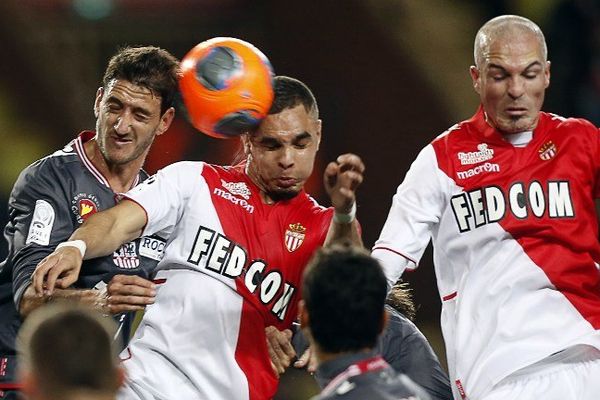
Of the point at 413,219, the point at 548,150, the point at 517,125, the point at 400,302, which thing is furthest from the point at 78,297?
the point at 548,150

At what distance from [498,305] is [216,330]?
4.15 ft

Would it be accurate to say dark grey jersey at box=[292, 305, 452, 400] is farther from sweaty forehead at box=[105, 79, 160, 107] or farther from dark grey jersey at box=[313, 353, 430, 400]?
dark grey jersey at box=[313, 353, 430, 400]

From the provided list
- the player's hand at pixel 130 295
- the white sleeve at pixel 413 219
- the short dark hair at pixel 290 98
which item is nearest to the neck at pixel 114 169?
the short dark hair at pixel 290 98

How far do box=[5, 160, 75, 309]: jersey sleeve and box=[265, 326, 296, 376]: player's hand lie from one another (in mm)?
1153

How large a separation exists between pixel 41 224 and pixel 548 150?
2.37 meters

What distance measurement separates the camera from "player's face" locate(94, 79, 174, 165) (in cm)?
583

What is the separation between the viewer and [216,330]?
17.5 feet

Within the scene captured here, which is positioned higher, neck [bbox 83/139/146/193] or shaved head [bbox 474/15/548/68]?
shaved head [bbox 474/15/548/68]

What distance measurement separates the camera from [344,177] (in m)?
4.80

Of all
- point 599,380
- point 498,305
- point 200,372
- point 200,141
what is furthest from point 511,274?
point 200,141

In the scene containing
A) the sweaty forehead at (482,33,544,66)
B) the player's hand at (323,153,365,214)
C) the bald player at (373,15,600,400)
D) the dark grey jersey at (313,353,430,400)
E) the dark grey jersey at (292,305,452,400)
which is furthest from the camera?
the dark grey jersey at (292,305,452,400)

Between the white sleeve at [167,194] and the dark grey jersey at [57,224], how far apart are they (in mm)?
279

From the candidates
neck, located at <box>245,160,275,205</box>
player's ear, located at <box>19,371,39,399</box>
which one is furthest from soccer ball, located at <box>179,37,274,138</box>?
player's ear, located at <box>19,371,39,399</box>

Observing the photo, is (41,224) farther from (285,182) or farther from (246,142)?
(285,182)
